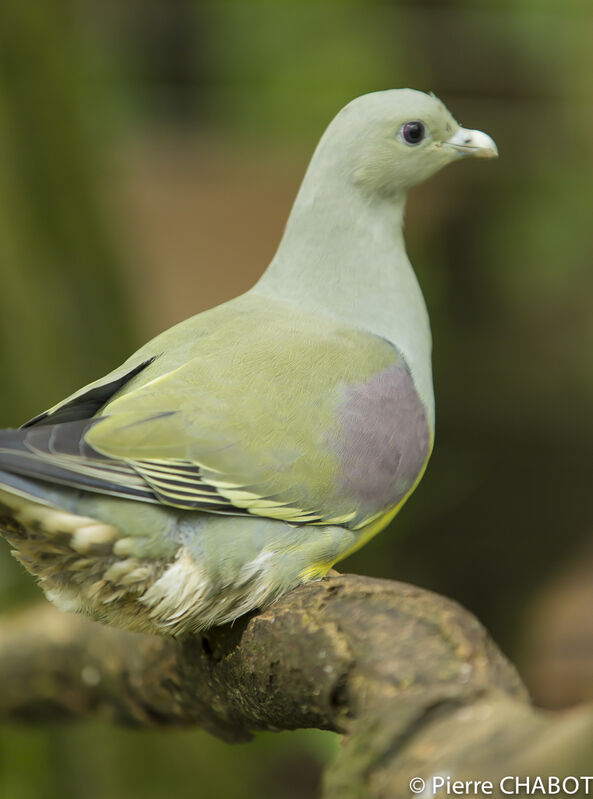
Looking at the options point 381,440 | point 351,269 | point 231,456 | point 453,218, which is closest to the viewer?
point 231,456

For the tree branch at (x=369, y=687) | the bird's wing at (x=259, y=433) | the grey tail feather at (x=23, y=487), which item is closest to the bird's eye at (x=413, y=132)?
the bird's wing at (x=259, y=433)

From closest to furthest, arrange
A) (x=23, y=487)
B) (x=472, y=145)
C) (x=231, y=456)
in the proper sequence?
(x=23, y=487)
(x=231, y=456)
(x=472, y=145)

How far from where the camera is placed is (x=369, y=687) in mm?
1357

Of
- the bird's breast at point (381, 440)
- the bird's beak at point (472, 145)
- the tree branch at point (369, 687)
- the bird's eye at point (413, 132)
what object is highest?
the bird's eye at point (413, 132)

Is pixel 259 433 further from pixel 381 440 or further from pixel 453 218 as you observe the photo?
pixel 453 218

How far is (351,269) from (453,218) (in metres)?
3.56

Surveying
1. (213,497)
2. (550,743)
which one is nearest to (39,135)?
(213,497)

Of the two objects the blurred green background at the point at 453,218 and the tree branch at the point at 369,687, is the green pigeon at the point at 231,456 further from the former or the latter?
the blurred green background at the point at 453,218

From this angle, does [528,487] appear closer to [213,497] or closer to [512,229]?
[512,229]

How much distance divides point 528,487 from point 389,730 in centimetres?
438

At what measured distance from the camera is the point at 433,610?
1414mm

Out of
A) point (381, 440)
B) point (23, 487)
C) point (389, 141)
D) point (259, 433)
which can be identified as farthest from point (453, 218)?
point (23, 487)

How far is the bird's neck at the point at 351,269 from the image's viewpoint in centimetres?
211

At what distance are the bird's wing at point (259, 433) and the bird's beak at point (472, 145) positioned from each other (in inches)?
23.1
